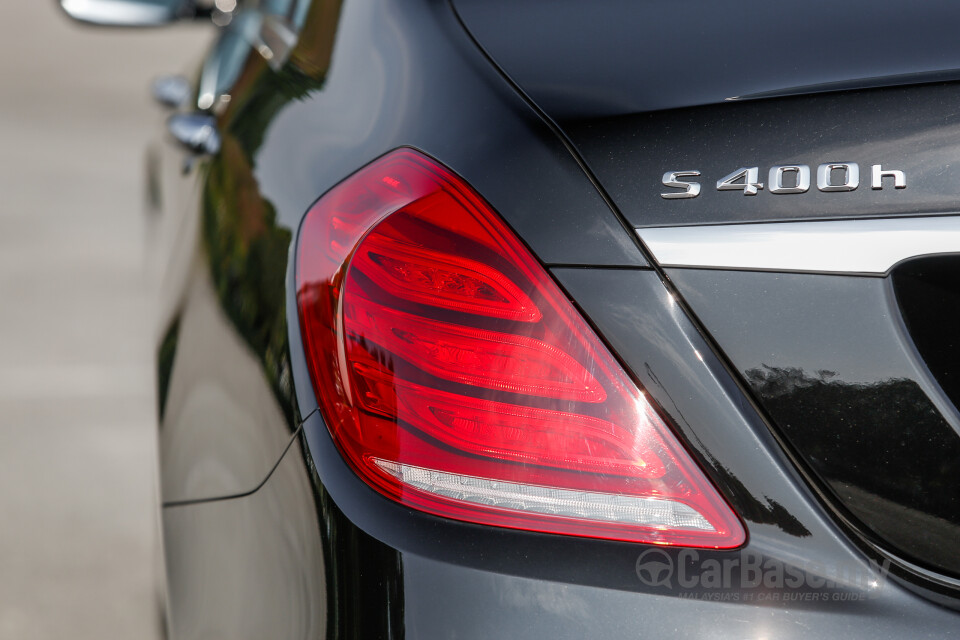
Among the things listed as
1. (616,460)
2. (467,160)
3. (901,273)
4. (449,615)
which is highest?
(467,160)

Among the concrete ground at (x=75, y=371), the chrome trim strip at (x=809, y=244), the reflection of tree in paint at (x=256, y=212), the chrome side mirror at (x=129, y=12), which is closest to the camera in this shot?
the chrome trim strip at (x=809, y=244)

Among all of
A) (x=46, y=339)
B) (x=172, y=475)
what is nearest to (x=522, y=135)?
(x=172, y=475)

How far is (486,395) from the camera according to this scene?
3.55 ft

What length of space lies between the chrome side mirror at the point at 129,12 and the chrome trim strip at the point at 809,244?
1391 mm

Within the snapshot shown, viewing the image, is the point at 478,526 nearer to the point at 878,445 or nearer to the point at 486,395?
the point at 486,395

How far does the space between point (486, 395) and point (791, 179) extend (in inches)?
16.0

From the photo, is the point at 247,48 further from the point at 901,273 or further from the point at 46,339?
the point at 46,339

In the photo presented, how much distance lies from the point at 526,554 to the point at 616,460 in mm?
145

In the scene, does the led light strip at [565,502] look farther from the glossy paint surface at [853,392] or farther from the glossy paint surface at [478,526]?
the glossy paint surface at [853,392]

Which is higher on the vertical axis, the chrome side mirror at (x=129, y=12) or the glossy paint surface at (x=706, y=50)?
the chrome side mirror at (x=129, y=12)

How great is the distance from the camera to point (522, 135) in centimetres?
108

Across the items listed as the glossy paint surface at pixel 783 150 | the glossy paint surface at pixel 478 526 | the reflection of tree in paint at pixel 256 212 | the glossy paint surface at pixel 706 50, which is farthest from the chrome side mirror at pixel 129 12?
the glossy paint surface at pixel 783 150

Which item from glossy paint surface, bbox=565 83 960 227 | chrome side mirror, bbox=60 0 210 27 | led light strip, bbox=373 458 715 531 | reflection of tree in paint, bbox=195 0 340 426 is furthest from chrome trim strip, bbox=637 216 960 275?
chrome side mirror, bbox=60 0 210 27

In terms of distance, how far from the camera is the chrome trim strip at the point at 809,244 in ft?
3.24
